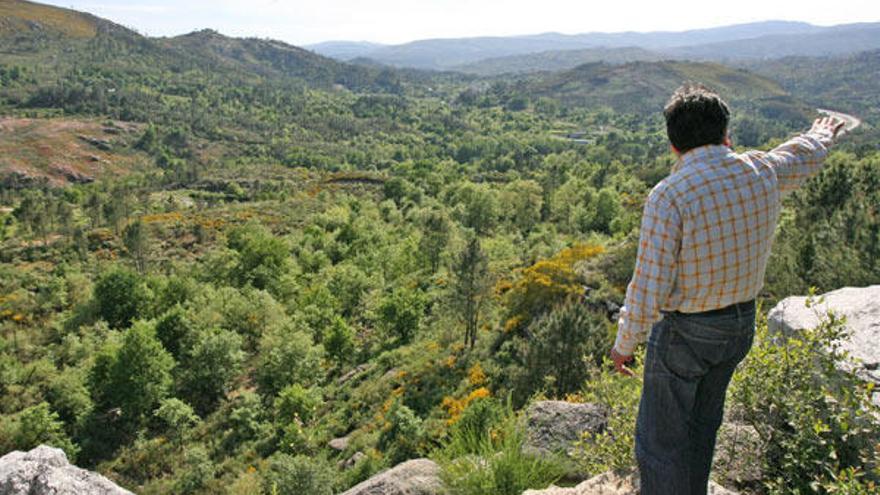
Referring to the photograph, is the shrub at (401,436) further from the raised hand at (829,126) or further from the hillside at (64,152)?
the hillside at (64,152)

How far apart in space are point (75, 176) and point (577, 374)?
149 meters

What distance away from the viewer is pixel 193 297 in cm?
4853

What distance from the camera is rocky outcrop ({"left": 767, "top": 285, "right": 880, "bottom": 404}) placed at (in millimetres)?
5367

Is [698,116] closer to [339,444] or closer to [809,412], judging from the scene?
[809,412]

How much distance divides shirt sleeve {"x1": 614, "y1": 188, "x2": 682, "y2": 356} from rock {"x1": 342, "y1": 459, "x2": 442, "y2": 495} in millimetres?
4387

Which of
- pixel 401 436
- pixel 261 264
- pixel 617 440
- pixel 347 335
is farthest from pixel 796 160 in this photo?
pixel 261 264

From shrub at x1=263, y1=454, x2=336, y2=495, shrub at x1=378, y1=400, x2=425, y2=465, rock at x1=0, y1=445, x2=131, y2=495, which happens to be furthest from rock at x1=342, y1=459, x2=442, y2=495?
shrub at x1=378, y1=400, x2=425, y2=465

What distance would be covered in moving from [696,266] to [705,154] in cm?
78

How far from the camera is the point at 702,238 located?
3670mm

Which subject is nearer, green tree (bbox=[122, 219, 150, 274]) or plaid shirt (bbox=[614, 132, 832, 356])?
plaid shirt (bbox=[614, 132, 832, 356])

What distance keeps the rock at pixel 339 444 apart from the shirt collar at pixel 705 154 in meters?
25.7

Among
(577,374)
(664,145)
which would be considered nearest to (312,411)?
(577,374)

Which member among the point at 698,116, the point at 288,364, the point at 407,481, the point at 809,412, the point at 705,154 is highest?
the point at 698,116

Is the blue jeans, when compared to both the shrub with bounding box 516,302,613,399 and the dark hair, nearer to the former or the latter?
the dark hair
